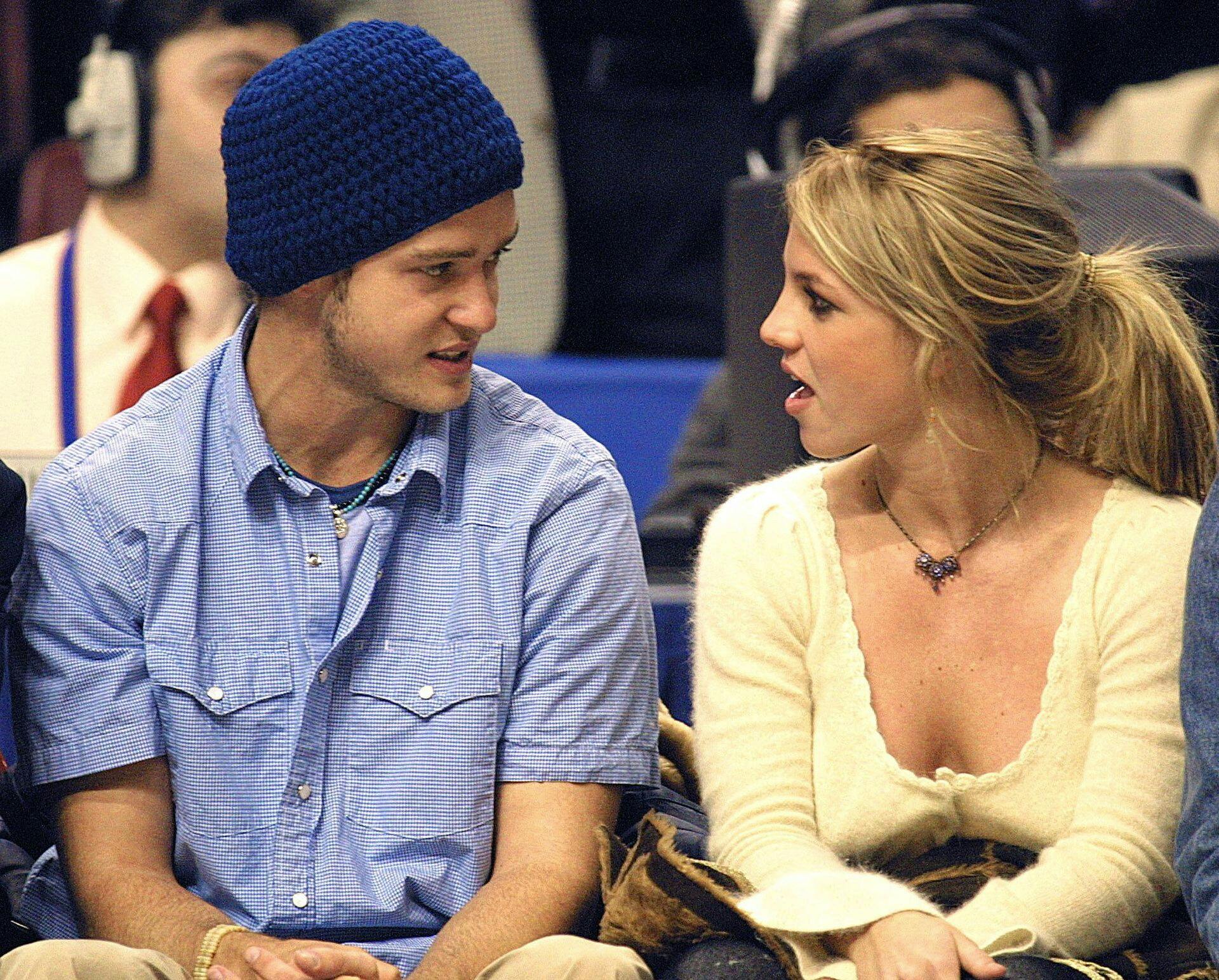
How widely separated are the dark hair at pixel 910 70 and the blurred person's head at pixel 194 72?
2.96 feet

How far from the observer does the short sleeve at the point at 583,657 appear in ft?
6.00

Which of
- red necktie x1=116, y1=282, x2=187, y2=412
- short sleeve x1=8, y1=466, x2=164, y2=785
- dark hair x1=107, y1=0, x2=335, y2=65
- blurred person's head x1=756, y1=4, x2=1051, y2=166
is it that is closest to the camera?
short sleeve x1=8, y1=466, x2=164, y2=785

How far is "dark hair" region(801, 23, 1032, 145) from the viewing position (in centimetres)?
279

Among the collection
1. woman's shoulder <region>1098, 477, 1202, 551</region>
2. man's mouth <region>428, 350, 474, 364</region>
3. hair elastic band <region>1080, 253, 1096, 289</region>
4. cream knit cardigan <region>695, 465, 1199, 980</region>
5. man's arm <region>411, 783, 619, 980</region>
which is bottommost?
man's arm <region>411, 783, 619, 980</region>

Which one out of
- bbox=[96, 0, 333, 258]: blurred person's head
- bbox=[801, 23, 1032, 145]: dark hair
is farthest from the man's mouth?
bbox=[96, 0, 333, 258]: blurred person's head

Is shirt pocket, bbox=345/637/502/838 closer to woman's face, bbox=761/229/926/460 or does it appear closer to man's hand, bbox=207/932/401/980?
man's hand, bbox=207/932/401/980

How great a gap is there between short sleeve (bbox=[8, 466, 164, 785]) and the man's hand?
21 cm

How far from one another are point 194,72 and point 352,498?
1.52 m

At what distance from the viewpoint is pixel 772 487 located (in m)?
1.94

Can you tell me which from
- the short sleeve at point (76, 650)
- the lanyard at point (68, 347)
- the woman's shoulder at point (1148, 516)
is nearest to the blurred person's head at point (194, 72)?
the lanyard at point (68, 347)

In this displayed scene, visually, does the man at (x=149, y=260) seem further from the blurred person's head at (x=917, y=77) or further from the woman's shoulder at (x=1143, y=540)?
the woman's shoulder at (x=1143, y=540)

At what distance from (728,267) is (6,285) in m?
1.28

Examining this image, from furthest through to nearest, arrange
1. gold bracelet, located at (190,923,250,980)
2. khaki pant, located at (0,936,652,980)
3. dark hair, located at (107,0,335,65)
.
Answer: dark hair, located at (107,0,335,65)
gold bracelet, located at (190,923,250,980)
khaki pant, located at (0,936,652,980)

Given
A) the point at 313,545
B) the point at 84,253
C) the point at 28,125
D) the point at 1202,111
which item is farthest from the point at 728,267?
the point at 28,125
